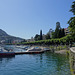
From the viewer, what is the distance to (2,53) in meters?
38.7

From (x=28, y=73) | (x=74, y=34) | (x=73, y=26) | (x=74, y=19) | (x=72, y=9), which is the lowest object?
(x=28, y=73)

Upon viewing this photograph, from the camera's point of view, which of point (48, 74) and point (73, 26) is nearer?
point (48, 74)

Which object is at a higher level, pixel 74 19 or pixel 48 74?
pixel 74 19

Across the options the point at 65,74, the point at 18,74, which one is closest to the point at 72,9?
the point at 65,74

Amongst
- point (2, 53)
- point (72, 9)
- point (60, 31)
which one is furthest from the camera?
point (60, 31)

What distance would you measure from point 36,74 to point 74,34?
44.0ft

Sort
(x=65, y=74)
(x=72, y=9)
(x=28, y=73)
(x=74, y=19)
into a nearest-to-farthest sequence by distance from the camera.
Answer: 1. (x=65, y=74)
2. (x=28, y=73)
3. (x=74, y=19)
4. (x=72, y=9)

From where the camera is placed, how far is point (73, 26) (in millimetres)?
23000

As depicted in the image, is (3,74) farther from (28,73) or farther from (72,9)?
(72,9)

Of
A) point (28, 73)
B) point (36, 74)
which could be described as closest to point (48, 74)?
point (36, 74)

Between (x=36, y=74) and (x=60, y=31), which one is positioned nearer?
(x=36, y=74)

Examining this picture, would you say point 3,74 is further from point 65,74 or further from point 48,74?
point 65,74

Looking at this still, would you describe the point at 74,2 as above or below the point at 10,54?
above

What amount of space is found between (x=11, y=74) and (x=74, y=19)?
16983 mm
